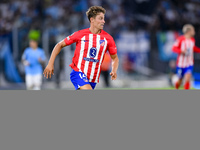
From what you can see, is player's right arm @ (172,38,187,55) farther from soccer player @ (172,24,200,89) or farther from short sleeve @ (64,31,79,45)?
short sleeve @ (64,31,79,45)

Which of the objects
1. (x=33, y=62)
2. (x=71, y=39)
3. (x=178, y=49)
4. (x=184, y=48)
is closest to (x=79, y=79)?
(x=71, y=39)

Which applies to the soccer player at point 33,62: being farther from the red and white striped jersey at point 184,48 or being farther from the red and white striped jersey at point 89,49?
the red and white striped jersey at point 89,49

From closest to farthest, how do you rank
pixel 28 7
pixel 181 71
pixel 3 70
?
pixel 181 71, pixel 3 70, pixel 28 7

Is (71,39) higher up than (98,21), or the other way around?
(98,21)

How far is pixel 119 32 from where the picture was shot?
52.0ft

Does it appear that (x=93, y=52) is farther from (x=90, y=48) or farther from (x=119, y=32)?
(x=119, y=32)

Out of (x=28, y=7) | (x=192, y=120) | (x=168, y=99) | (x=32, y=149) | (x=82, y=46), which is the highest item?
(x=28, y=7)

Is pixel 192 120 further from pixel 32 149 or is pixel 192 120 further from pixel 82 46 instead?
pixel 82 46

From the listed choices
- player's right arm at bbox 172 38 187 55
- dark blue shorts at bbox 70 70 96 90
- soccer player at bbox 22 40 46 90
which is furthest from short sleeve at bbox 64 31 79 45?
soccer player at bbox 22 40 46 90

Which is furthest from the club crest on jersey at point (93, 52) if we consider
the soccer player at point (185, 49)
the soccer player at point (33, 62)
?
the soccer player at point (33, 62)

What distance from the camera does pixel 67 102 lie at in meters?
2.23

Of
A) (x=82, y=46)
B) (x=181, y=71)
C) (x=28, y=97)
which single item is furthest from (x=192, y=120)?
(x=181, y=71)

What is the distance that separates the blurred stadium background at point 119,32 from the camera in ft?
49.1

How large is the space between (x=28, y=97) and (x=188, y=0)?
16885mm
